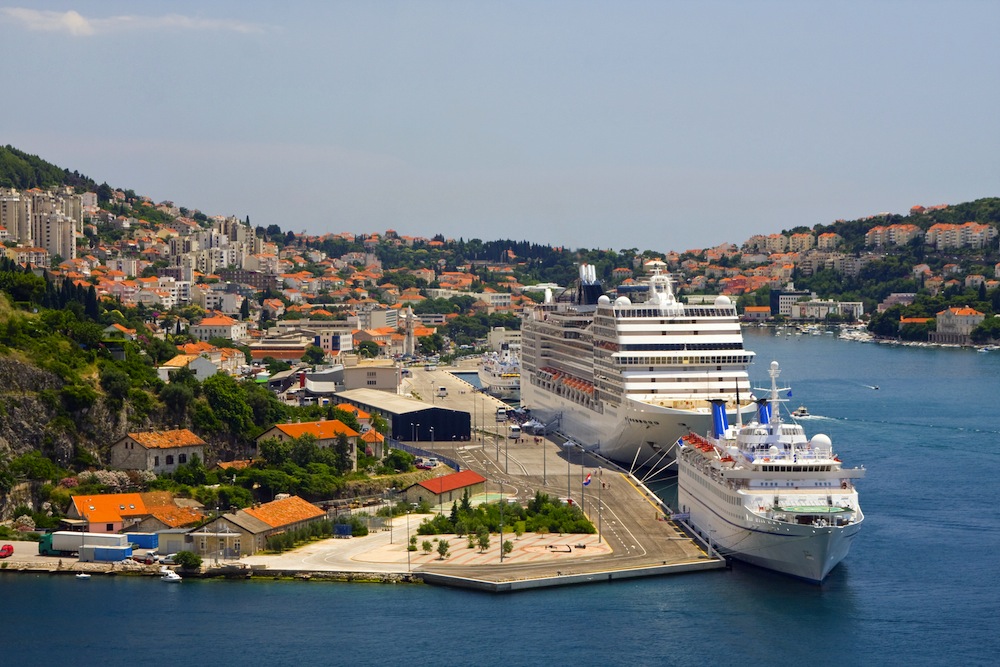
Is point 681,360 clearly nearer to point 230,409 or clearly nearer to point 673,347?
point 673,347

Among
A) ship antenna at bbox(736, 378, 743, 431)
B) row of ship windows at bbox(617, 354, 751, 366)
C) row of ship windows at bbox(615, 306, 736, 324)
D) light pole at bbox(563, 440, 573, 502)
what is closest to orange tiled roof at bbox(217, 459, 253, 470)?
light pole at bbox(563, 440, 573, 502)

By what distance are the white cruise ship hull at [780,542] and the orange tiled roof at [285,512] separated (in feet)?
37.7

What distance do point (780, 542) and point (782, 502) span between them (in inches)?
45.4

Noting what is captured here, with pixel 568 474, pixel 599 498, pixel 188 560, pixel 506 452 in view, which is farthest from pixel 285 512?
pixel 506 452

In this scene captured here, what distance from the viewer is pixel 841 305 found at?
174375 mm

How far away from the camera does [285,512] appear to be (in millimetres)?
41656

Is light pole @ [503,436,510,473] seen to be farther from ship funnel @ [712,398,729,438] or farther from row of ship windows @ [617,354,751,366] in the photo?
ship funnel @ [712,398,729,438]

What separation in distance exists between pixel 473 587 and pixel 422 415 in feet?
79.7

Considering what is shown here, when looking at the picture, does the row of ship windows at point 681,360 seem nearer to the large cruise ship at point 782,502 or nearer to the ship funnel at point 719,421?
the ship funnel at point 719,421

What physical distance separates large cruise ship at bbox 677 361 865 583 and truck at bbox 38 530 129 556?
16.2 metres

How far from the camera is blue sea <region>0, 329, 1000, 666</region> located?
31.9 metres

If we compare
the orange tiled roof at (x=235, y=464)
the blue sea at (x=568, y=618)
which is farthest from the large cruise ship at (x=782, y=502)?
the orange tiled roof at (x=235, y=464)

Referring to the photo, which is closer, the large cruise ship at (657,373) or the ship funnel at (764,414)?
the ship funnel at (764,414)

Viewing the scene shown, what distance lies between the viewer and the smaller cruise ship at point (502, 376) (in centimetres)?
8419
